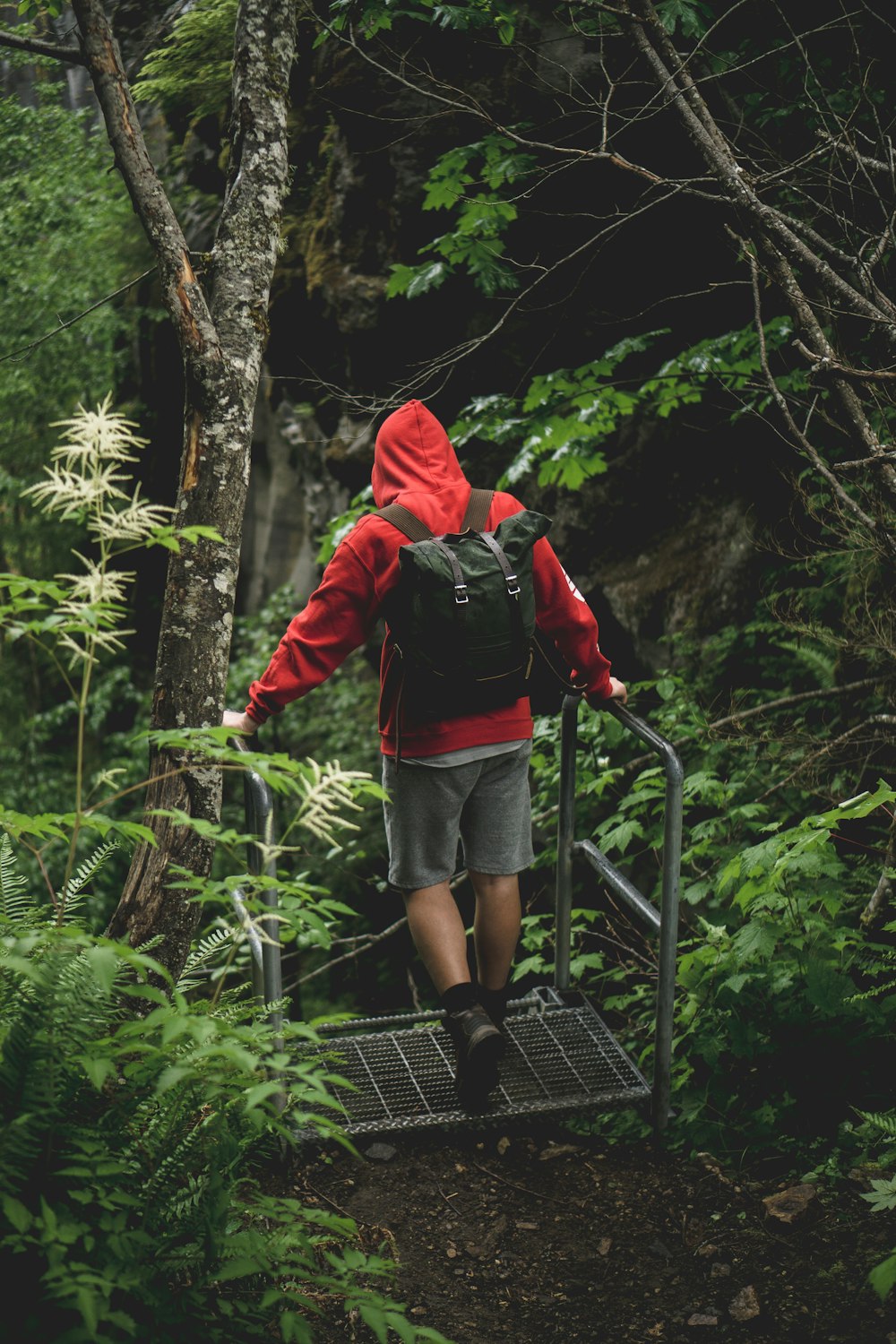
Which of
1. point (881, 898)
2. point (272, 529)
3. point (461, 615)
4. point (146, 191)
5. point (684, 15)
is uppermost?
point (684, 15)

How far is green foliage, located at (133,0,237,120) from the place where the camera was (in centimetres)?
644

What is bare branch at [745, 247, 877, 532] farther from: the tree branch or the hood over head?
the tree branch

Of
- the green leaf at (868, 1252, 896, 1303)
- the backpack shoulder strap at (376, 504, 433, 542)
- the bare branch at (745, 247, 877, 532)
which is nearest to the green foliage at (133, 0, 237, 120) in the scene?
the bare branch at (745, 247, 877, 532)

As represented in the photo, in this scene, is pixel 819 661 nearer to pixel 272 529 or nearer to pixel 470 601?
pixel 470 601

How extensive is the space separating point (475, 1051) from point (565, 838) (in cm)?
105

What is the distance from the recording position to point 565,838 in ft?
12.9

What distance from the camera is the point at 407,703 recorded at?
10.0 feet

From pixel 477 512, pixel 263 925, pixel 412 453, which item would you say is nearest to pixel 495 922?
pixel 263 925

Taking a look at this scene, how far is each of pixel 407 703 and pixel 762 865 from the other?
1365 millimetres

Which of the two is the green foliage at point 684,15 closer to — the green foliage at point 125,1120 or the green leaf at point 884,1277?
the green foliage at point 125,1120

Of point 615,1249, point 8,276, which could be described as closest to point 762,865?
point 615,1249

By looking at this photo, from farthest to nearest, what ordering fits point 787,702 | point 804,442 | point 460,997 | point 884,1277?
point 787,702 < point 804,442 < point 460,997 < point 884,1277

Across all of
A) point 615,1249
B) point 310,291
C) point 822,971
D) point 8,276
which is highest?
point 8,276

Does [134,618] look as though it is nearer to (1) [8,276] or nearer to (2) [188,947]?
(1) [8,276]
